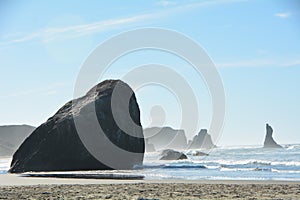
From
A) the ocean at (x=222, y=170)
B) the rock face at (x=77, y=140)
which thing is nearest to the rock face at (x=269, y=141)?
the ocean at (x=222, y=170)

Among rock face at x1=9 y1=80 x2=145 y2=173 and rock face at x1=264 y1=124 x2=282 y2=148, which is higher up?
rock face at x1=264 y1=124 x2=282 y2=148

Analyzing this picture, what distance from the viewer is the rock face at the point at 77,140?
47.0 metres

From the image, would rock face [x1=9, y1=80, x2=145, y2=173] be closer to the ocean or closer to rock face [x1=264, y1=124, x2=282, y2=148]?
the ocean

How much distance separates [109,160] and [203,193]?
26.2m

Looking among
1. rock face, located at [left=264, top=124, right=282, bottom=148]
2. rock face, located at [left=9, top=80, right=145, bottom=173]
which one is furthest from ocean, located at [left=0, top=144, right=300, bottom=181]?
rock face, located at [left=264, top=124, right=282, bottom=148]

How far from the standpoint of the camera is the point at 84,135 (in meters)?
47.9

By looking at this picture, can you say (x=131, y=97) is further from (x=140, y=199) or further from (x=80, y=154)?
(x=140, y=199)

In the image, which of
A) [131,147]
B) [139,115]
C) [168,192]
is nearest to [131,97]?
[139,115]

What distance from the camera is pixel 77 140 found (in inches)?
1879

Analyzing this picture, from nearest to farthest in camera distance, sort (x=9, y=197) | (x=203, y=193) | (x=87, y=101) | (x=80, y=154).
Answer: (x=9, y=197) → (x=203, y=193) → (x=80, y=154) → (x=87, y=101)

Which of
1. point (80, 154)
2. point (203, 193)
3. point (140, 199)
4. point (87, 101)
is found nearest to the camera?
point (140, 199)

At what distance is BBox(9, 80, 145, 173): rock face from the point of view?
46969 mm

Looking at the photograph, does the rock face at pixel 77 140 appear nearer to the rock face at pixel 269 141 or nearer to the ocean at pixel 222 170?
the ocean at pixel 222 170

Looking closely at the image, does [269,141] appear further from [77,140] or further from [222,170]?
[77,140]
